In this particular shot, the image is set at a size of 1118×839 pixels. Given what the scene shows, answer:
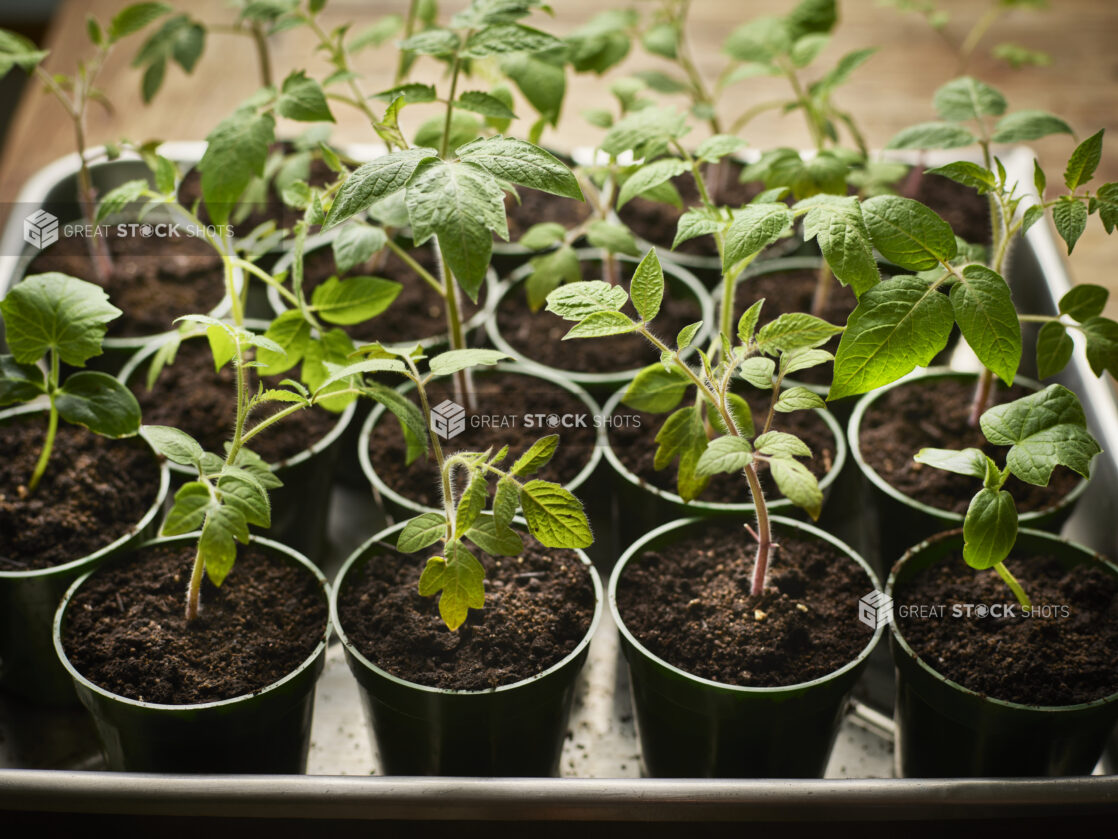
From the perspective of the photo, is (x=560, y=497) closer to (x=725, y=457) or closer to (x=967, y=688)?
(x=725, y=457)

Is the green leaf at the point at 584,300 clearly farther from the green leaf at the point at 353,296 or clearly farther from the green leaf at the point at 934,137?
the green leaf at the point at 934,137

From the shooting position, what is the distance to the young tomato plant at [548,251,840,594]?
0.81 m

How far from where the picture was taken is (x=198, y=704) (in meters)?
0.91

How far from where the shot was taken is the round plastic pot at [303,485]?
1.17 m

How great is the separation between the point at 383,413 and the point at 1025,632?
707mm

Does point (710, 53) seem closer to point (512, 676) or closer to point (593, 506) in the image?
point (593, 506)

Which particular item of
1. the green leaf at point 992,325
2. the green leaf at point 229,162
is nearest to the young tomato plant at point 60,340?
the green leaf at point 229,162

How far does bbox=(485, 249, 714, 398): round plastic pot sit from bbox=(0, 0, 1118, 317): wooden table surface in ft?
1.40

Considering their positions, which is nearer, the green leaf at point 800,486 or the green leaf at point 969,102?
the green leaf at point 800,486

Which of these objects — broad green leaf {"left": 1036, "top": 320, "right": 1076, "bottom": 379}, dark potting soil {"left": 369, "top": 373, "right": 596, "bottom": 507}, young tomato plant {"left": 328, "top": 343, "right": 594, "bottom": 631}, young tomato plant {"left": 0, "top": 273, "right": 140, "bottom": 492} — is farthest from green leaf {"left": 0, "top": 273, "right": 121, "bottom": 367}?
broad green leaf {"left": 1036, "top": 320, "right": 1076, "bottom": 379}

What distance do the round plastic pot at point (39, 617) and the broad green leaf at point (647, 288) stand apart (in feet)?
Result: 1.81

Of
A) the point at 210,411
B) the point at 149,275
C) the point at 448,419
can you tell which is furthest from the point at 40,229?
the point at 448,419

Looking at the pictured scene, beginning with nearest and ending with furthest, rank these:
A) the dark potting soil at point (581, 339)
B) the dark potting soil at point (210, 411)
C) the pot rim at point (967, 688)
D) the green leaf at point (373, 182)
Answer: the green leaf at point (373, 182), the pot rim at point (967, 688), the dark potting soil at point (210, 411), the dark potting soil at point (581, 339)

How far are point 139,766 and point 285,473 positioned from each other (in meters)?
0.33
